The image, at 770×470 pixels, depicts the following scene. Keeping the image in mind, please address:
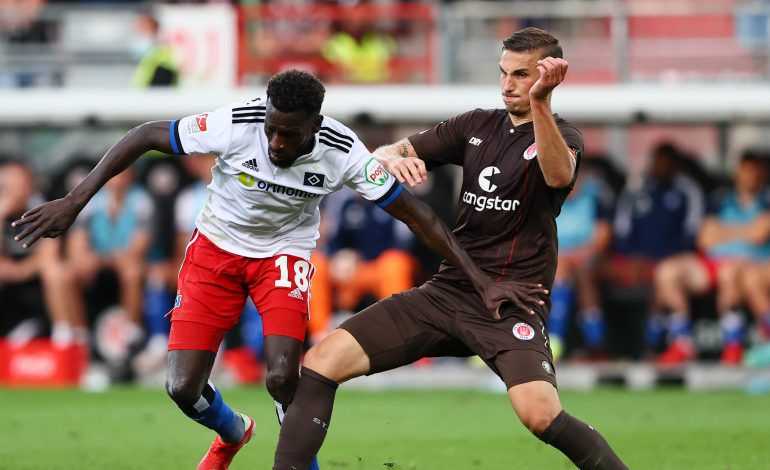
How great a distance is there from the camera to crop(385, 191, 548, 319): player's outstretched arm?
6.47 metres

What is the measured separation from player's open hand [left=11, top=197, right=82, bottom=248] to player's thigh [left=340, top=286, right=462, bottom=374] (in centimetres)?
144

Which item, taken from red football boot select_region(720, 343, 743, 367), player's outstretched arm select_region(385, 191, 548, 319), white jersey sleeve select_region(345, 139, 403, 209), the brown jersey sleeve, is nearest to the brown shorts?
player's outstretched arm select_region(385, 191, 548, 319)

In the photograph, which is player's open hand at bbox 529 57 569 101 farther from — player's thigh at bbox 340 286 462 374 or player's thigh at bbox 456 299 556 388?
player's thigh at bbox 340 286 462 374

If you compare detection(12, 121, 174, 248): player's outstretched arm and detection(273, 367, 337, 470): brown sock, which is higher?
detection(12, 121, 174, 248): player's outstretched arm

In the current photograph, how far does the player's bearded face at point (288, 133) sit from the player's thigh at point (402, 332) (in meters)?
0.89

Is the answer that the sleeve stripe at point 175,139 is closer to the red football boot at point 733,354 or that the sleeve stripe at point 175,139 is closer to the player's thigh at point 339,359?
the player's thigh at point 339,359

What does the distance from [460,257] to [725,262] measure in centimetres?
891

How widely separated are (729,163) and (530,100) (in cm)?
910

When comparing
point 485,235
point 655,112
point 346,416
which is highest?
point 485,235

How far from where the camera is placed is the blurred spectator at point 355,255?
1489 cm

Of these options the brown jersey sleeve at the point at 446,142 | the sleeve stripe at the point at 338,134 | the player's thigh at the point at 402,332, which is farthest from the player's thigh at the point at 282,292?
the brown jersey sleeve at the point at 446,142

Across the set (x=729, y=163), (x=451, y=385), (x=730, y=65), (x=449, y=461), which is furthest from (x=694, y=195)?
(x=449, y=461)

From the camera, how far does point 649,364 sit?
14750mm

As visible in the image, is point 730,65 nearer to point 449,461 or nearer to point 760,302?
point 760,302
